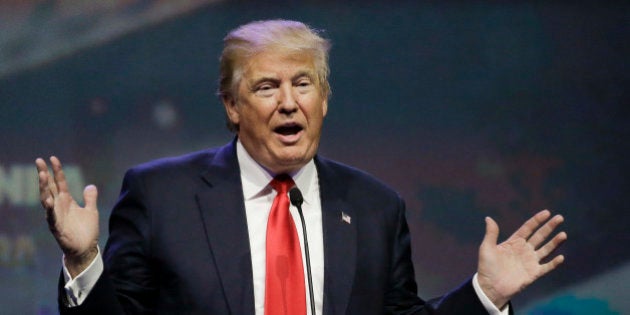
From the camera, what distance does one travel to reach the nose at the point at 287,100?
2748mm

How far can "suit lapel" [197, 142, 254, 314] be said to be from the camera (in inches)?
102

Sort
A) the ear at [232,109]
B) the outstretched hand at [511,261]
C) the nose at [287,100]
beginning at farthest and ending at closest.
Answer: the ear at [232,109]
the nose at [287,100]
the outstretched hand at [511,261]

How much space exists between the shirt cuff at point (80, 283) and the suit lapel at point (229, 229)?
37cm

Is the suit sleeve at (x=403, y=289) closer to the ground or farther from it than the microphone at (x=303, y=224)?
closer to the ground

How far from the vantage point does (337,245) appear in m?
2.74

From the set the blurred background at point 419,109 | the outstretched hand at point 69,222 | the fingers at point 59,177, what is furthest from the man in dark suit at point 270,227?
the blurred background at point 419,109

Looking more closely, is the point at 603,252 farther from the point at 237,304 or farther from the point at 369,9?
the point at 237,304

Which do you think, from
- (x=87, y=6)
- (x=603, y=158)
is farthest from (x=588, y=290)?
(x=87, y=6)

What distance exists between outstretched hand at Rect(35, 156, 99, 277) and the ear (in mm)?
646

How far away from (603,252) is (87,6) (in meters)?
2.43

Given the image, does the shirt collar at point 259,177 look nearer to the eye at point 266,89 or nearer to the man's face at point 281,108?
the man's face at point 281,108

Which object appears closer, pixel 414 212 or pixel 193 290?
pixel 193 290

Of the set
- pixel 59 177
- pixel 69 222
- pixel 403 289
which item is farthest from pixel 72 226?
pixel 403 289

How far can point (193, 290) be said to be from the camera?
8.54 ft
